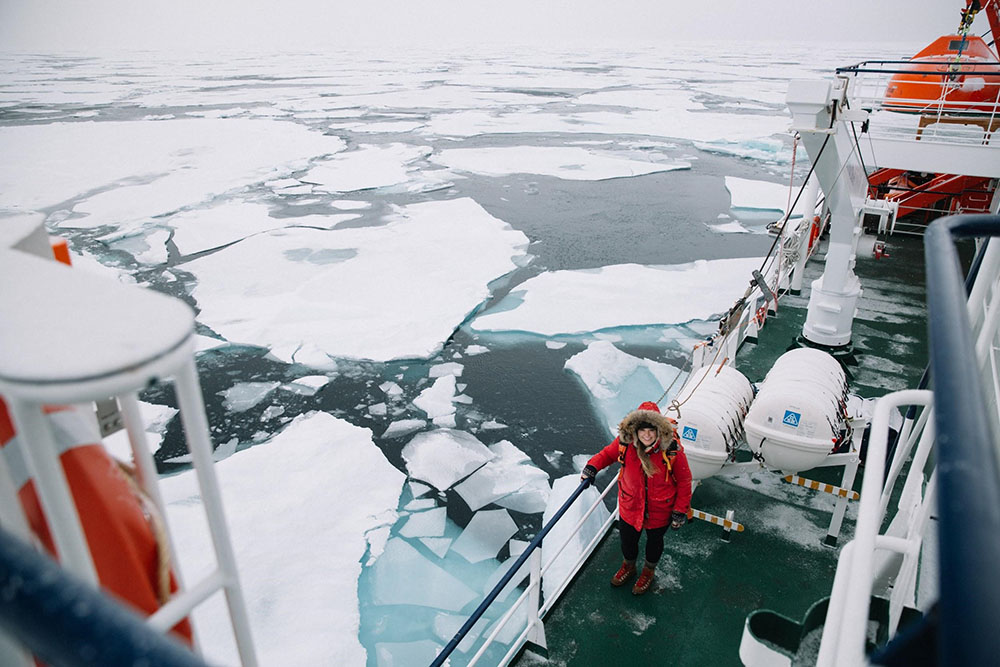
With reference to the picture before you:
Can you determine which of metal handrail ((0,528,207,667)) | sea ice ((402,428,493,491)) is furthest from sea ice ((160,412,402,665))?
metal handrail ((0,528,207,667))

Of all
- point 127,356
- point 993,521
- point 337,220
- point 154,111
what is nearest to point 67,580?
point 127,356

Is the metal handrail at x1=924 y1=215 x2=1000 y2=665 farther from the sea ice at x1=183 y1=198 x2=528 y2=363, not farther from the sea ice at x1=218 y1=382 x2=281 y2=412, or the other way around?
the sea ice at x1=183 y1=198 x2=528 y2=363

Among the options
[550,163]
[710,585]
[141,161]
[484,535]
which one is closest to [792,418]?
[710,585]

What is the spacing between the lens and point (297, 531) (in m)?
4.31

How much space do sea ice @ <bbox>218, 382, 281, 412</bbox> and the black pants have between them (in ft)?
12.8

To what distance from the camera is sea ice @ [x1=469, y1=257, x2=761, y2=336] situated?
24.5 ft

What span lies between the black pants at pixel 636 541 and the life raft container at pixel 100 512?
8.27ft

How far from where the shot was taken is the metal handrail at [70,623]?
37 cm

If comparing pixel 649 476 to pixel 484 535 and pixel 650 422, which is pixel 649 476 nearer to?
pixel 650 422

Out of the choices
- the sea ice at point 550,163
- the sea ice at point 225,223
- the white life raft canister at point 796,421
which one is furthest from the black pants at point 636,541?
the sea ice at point 550,163

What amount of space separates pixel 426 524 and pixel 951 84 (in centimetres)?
879

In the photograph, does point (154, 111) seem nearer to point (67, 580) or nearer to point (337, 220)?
point (337, 220)

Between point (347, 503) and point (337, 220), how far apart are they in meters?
7.79

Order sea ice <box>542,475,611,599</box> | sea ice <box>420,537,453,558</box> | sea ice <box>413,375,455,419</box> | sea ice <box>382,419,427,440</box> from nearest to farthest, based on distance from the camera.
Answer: sea ice <box>542,475,611,599</box>
sea ice <box>420,537,453,558</box>
sea ice <box>382,419,427,440</box>
sea ice <box>413,375,455,419</box>
